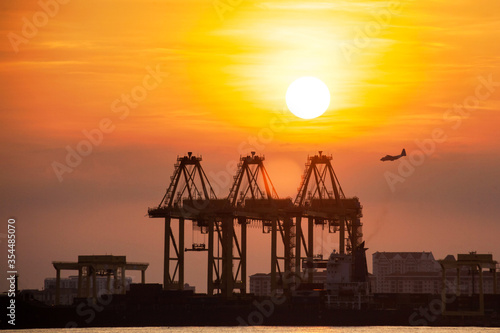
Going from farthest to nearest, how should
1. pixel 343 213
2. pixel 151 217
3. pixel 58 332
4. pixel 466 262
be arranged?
pixel 343 213 → pixel 151 217 → pixel 466 262 → pixel 58 332

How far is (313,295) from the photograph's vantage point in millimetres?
148875

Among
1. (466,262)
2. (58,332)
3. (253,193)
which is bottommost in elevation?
(58,332)

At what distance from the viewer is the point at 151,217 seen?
498ft

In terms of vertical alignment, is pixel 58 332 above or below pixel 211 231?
below

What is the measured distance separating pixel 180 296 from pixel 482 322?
41.1 m

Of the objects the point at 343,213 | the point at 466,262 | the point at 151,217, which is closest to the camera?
the point at 466,262

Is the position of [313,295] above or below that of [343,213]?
below

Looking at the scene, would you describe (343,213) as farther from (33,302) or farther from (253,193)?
(33,302)

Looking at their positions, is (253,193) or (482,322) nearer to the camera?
(482,322)

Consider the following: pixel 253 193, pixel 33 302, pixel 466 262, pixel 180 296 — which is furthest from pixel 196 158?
pixel 466 262

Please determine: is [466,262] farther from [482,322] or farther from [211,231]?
[211,231]

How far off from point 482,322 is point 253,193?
37605 mm

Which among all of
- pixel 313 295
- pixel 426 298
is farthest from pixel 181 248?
pixel 426 298

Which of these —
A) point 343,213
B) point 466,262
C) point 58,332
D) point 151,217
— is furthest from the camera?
point 343,213
